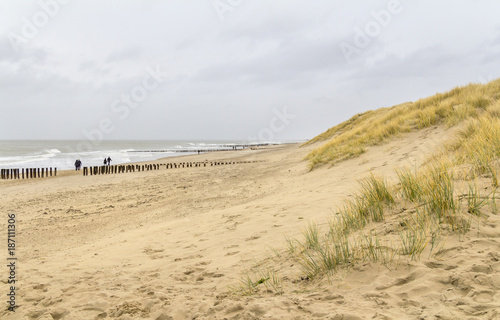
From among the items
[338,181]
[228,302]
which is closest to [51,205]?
[338,181]

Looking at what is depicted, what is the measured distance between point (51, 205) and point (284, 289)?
11302mm

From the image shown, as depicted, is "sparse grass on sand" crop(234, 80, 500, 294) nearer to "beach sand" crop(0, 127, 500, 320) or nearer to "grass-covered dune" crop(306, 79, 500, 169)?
"beach sand" crop(0, 127, 500, 320)

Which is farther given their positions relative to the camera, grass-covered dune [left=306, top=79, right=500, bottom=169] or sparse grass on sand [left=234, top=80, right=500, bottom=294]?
grass-covered dune [left=306, top=79, right=500, bottom=169]

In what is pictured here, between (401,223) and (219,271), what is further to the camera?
(219,271)

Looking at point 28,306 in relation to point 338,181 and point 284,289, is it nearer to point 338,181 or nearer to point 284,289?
point 284,289

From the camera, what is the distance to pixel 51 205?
1154cm
